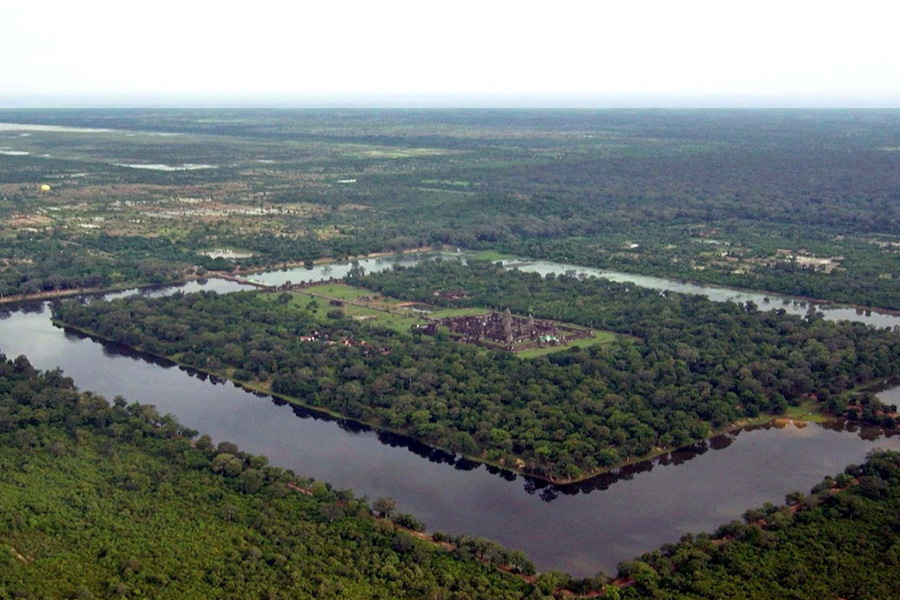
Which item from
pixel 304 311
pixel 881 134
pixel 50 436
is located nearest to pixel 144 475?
pixel 50 436

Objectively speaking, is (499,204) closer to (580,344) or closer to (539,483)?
(580,344)

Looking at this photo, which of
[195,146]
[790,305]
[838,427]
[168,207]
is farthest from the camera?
[195,146]

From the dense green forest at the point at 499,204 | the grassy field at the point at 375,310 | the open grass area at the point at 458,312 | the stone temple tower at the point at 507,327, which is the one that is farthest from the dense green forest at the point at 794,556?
the dense green forest at the point at 499,204

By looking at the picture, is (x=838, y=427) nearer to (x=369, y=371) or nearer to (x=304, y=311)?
(x=369, y=371)

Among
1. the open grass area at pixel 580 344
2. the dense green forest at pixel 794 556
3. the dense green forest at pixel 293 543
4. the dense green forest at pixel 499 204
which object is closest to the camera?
the dense green forest at pixel 293 543

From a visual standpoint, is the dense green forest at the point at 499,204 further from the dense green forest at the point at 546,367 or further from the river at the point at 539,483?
the river at the point at 539,483
